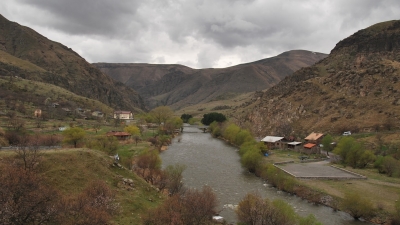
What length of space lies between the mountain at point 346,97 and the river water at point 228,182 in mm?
30594

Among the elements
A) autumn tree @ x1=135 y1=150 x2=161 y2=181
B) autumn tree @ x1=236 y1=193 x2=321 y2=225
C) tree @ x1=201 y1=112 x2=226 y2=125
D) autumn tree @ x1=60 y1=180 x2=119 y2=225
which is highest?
tree @ x1=201 y1=112 x2=226 y2=125

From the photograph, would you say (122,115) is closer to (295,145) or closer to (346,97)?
(295,145)

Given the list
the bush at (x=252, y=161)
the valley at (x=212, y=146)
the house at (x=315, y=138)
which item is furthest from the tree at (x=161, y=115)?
the bush at (x=252, y=161)

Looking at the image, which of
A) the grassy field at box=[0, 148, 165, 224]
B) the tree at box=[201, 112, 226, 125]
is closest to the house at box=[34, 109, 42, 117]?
the grassy field at box=[0, 148, 165, 224]

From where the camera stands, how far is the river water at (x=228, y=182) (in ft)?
108

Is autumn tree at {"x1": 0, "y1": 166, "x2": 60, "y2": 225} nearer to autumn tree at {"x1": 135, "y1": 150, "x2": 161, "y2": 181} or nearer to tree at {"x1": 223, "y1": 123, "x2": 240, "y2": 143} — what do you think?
autumn tree at {"x1": 135, "y1": 150, "x2": 161, "y2": 181}

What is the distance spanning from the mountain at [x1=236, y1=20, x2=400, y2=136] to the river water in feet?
100

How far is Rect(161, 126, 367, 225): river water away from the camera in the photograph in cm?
3278

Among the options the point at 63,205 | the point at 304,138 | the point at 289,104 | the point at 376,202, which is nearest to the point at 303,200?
the point at 376,202

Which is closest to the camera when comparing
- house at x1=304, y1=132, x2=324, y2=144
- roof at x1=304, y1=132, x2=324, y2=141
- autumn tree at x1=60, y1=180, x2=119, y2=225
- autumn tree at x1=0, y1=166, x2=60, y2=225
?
autumn tree at x1=0, y1=166, x2=60, y2=225

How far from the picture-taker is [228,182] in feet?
148

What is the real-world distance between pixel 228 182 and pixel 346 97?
61282mm

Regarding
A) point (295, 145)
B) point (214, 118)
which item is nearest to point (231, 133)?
point (295, 145)

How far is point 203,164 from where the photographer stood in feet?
191
